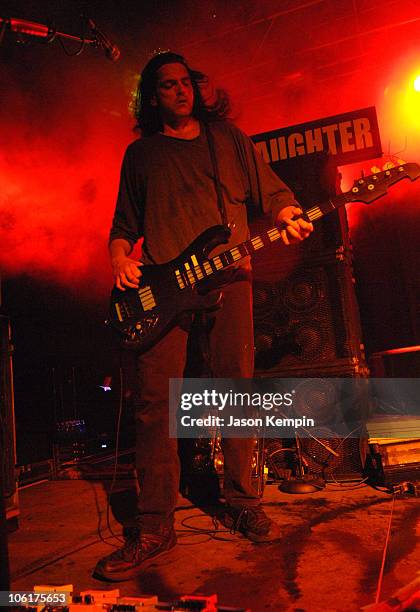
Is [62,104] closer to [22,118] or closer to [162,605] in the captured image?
[22,118]

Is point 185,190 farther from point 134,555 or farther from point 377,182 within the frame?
point 134,555

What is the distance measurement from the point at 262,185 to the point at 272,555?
1.55 metres

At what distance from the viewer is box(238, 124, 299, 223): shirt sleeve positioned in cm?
225

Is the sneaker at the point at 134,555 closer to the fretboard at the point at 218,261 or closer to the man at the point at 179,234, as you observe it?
the man at the point at 179,234

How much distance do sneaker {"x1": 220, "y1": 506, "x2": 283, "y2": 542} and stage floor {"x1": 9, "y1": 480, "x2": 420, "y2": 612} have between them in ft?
0.12

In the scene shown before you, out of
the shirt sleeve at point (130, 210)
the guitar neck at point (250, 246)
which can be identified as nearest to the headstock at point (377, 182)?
the guitar neck at point (250, 246)

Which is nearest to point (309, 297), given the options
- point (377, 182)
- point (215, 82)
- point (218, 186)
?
point (377, 182)

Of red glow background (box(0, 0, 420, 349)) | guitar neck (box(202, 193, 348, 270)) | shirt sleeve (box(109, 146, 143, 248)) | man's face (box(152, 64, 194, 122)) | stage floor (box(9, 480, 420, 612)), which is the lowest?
stage floor (box(9, 480, 420, 612))

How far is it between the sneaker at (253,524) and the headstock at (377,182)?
1.51 metres

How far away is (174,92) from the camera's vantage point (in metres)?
2.34

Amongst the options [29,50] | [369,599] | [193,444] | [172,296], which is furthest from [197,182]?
[29,50]

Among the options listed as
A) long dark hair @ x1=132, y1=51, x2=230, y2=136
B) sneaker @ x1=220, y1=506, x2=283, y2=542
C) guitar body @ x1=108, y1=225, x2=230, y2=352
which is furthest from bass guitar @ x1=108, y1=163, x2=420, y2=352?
long dark hair @ x1=132, y1=51, x2=230, y2=136

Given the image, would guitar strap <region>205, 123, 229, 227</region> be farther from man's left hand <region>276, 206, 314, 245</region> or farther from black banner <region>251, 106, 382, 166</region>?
black banner <region>251, 106, 382, 166</region>

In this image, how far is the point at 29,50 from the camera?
5512mm
